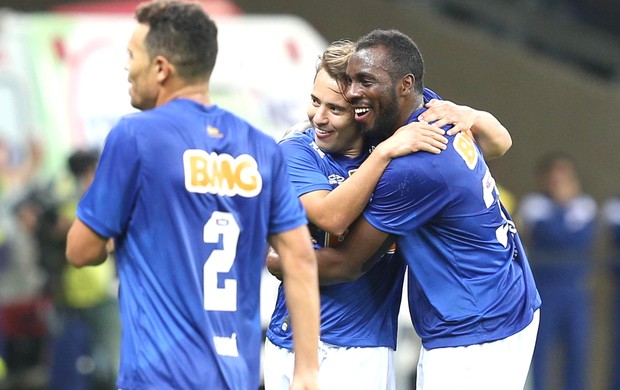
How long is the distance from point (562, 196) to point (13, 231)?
435 cm

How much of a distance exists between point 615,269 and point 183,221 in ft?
26.7

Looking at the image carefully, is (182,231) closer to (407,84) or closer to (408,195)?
(408,195)

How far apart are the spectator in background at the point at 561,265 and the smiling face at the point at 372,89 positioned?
5976 mm

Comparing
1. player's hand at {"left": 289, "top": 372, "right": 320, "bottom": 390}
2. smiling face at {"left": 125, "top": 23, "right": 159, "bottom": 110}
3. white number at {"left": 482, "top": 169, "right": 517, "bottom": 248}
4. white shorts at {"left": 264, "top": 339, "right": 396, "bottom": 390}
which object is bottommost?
white shorts at {"left": 264, "top": 339, "right": 396, "bottom": 390}

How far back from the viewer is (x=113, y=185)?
347 cm

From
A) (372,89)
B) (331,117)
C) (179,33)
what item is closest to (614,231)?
(331,117)

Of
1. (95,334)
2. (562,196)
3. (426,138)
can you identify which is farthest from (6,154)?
(426,138)

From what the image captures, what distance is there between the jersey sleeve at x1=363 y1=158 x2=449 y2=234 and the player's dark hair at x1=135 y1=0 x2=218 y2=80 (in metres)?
0.88

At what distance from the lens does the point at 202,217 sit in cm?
356

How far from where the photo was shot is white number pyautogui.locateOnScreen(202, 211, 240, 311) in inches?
141

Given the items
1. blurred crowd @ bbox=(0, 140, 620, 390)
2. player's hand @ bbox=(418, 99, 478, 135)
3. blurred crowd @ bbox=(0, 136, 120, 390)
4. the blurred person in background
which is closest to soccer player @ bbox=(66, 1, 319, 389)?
player's hand @ bbox=(418, 99, 478, 135)

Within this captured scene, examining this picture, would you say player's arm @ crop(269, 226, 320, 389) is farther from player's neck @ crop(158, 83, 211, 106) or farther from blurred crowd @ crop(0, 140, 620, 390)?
blurred crowd @ crop(0, 140, 620, 390)

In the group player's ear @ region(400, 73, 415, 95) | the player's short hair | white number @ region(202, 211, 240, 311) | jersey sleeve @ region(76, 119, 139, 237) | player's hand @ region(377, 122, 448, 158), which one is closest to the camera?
jersey sleeve @ region(76, 119, 139, 237)

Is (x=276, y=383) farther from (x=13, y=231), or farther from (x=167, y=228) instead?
(x=13, y=231)
